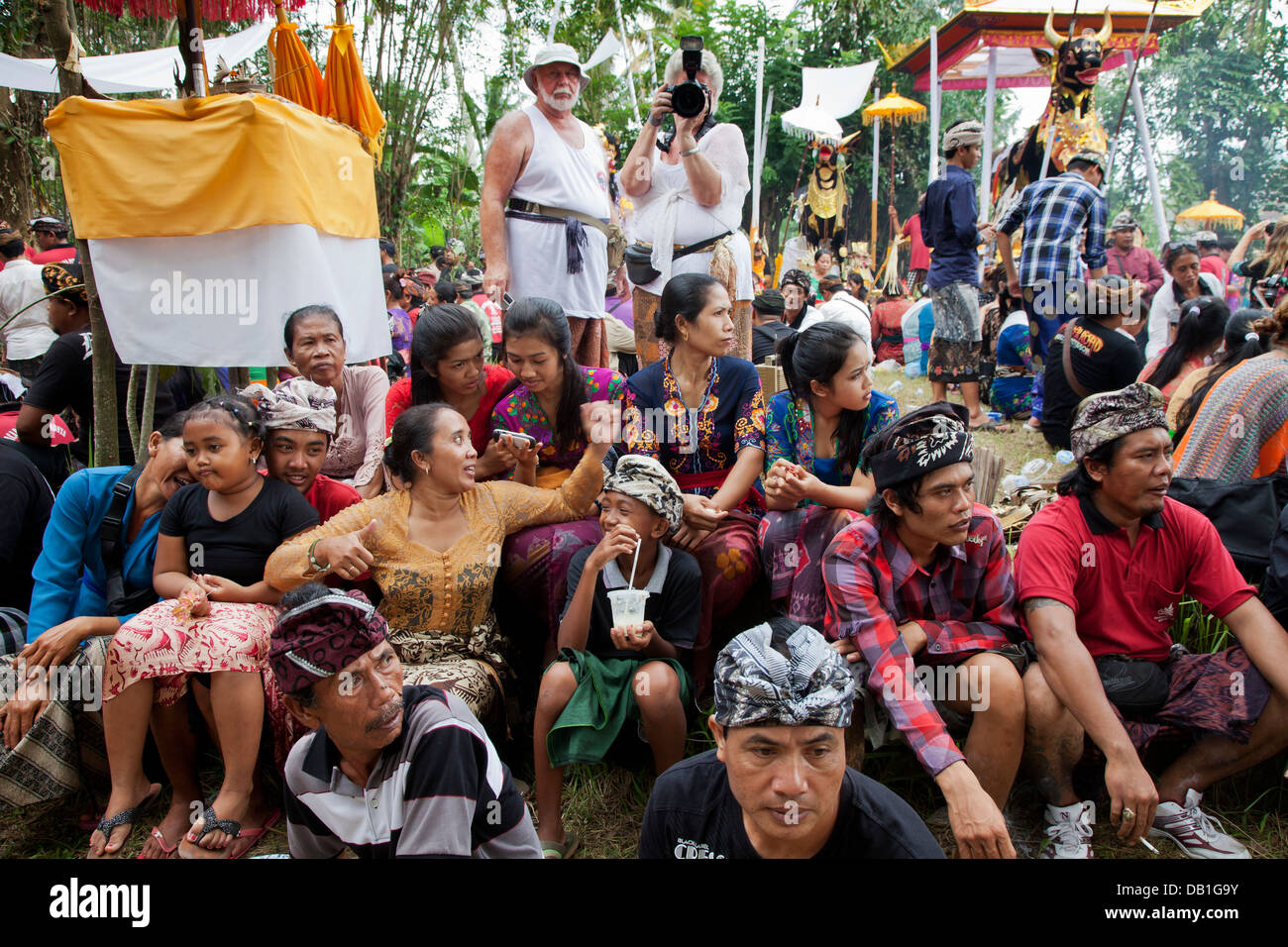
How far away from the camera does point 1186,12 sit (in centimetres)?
1036

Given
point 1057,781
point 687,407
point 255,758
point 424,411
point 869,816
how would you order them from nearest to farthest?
1. point 869,816
2. point 1057,781
3. point 255,758
4. point 424,411
5. point 687,407

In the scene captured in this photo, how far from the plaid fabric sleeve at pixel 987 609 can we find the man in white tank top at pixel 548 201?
8.36 feet

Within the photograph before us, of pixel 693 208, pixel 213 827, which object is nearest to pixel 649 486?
pixel 213 827

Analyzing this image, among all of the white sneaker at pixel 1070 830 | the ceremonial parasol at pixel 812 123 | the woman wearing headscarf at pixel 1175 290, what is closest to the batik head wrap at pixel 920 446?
the white sneaker at pixel 1070 830

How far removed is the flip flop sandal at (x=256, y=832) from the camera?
263cm

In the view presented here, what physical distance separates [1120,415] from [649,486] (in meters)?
1.41

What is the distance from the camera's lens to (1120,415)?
2488 millimetres

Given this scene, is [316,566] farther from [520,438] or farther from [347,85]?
[347,85]

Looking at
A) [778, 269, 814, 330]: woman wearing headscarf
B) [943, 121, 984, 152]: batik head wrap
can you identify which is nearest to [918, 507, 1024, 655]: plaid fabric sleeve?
[943, 121, 984, 152]: batik head wrap

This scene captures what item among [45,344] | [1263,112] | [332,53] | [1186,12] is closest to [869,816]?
[332,53]

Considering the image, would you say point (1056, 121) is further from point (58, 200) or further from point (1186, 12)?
point (58, 200)

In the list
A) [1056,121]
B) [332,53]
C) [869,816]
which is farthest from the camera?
[1056,121]

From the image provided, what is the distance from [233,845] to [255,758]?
0.25 meters

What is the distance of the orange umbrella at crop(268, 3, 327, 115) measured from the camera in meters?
4.97
